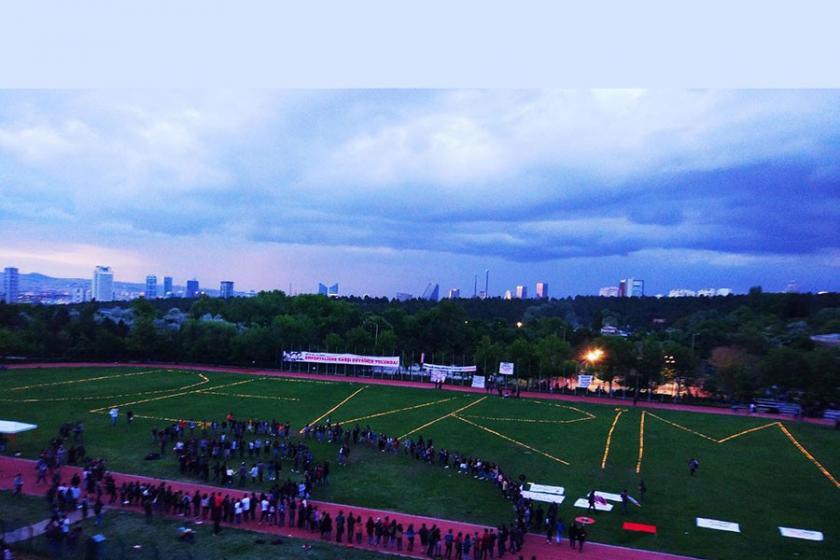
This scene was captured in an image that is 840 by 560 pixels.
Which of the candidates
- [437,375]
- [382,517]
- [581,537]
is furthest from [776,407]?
[382,517]

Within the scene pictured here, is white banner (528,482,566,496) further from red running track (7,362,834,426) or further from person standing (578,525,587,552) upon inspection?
red running track (7,362,834,426)

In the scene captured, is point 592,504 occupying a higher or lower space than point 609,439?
higher

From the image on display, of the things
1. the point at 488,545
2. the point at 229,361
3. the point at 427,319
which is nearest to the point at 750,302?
the point at 427,319

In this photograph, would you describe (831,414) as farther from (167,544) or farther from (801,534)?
(167,544)

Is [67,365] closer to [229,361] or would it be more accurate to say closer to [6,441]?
[229,361]

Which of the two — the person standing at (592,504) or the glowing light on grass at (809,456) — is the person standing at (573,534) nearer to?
the person standing at (592,504)

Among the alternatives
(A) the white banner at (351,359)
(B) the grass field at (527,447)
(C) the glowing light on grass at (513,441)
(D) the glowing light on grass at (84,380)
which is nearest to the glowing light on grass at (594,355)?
(B) the grass field at (527,447)
